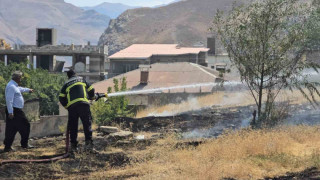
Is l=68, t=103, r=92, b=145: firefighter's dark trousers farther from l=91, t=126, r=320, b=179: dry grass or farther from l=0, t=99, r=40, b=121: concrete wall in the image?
l=0, t=99, r=40, b=121: concrete wall

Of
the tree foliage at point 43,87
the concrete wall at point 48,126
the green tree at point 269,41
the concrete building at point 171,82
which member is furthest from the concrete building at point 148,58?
the green tree at point 269,41

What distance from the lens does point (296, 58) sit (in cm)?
1388

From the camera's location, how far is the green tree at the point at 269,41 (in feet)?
44.9

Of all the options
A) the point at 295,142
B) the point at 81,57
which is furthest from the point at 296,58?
the point at 81,57

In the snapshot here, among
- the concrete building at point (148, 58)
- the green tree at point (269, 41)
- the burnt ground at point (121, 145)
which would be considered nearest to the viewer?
the burnt ground at point (121, 145)

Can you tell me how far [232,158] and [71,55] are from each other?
61.1 meters

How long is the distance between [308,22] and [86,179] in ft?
33.0

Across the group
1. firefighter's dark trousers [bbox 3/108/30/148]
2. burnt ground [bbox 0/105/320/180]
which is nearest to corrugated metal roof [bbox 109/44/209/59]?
burnt ground [bbox 0/105/320/180]

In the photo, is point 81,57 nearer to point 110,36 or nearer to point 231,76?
point 231,76

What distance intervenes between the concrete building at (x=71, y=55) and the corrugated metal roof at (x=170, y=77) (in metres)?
21.9

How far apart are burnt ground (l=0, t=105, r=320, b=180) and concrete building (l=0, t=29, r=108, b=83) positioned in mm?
47274

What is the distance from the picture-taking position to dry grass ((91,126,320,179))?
26.7ft

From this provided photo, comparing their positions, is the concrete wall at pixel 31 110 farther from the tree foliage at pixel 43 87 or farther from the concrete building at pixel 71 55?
the concrete building at pixel 71 55

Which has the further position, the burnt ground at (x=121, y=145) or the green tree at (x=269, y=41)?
the green tree at (x=269, y=41)
